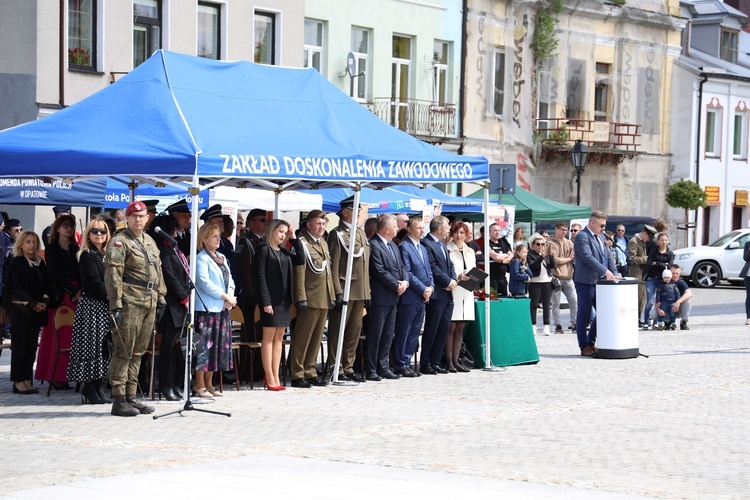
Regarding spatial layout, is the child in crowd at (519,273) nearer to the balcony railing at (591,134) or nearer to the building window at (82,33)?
the building window at (82,33)

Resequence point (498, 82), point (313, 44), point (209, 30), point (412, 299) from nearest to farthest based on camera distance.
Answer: point (412, 299)
point (209, 30)
point (313, 44)
point (498, 82)

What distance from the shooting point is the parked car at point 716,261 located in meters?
40.8

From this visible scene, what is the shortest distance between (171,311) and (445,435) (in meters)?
3.30

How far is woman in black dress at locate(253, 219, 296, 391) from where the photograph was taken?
14875 mm

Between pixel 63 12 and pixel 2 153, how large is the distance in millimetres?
16246

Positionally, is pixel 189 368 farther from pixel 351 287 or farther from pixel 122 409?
pixel 351 287

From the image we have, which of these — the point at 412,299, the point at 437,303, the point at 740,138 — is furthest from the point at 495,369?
the point at 740,138

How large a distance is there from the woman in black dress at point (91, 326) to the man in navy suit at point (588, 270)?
814 centimetres

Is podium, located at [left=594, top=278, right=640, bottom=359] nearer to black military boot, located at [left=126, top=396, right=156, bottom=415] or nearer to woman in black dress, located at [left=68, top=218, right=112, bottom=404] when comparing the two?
woman in black dress, located at [left=68, top=218, right=112, bottom=404]

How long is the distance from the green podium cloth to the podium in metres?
1.45

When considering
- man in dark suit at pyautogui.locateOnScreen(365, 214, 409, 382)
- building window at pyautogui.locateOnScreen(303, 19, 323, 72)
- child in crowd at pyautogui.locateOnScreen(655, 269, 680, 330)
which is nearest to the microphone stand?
man in dark suit at pyautogui.locateOnScreen(365, 214, 409, 382)

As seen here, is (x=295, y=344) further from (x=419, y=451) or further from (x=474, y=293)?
(x=419, y=451)

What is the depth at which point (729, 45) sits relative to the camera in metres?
55.2

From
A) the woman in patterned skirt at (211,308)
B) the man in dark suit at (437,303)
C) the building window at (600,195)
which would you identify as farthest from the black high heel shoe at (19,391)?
the building window at (600,195)
